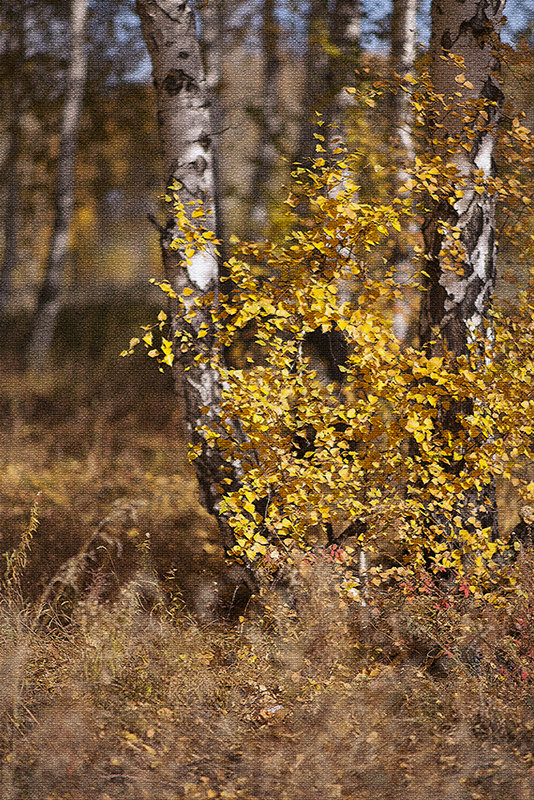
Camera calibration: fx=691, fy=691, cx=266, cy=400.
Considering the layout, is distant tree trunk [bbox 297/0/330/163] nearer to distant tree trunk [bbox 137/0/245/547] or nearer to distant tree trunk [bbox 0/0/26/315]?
distant tree trunk [bbox 137/0/245/547]

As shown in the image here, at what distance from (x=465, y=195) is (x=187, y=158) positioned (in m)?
1.44

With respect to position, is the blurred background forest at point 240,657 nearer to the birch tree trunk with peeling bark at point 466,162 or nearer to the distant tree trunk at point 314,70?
the distant tree trunk at point 314,70

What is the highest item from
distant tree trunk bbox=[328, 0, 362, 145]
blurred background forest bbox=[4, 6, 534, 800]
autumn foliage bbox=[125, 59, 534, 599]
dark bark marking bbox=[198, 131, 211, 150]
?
distant tree trunk bbox=[328, 0, 362, 145]

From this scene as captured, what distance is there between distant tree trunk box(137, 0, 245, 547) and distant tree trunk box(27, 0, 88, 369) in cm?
568

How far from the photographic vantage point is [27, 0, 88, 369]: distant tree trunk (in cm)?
855

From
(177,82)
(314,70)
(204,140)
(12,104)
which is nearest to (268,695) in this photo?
(204,140)

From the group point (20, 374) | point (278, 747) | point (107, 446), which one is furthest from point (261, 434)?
point (20, 374)

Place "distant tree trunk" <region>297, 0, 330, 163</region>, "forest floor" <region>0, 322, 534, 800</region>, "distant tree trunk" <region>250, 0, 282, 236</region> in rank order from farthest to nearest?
"distant tree trunk" <region>250, 0, 282, 236</region>
"distant tree trunk" <region>297, 0, 330, 163</region>
"forest floor" <region>0, 322, 534, 800</region>

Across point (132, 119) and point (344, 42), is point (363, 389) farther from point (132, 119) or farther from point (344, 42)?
point (132, 119)

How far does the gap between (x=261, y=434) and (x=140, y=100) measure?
357 inches

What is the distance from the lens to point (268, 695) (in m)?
3.18

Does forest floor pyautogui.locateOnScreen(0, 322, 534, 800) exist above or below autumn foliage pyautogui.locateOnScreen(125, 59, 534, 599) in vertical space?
below

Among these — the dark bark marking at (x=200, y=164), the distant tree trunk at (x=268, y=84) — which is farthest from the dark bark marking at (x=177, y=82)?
the distant tree trunk at (x=268, y=84)

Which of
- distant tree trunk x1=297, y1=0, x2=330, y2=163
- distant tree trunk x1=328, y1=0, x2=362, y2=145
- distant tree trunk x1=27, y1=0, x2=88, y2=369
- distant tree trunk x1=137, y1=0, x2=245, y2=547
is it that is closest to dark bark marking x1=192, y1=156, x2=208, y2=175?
distant tree trunk x1=137, y1=0, x2=245, y2=547
